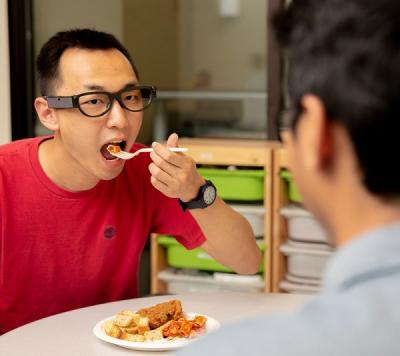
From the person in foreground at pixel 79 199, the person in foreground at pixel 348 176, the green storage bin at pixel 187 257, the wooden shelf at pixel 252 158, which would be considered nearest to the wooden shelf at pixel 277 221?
the wooden shelf at pixel 252 158

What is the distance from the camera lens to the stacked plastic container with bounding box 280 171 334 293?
113 inches

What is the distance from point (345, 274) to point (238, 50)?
4307 mm

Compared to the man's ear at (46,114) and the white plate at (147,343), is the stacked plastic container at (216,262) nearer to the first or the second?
the man's ear at (46,114)

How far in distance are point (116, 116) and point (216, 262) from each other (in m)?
1.34

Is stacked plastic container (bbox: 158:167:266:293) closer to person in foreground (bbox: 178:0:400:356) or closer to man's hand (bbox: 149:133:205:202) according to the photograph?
man's hand (bbox: 149:133:205:202)

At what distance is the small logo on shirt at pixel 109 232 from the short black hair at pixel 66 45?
0.38 m

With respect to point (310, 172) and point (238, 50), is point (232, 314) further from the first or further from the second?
point (238, 50)

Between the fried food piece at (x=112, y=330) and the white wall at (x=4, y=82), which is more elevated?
the white wall at (x=4, y=82)

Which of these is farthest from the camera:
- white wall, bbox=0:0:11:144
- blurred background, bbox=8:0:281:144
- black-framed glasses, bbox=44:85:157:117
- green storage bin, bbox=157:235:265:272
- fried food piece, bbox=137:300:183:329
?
blurred background, bbox=8:0:281:144

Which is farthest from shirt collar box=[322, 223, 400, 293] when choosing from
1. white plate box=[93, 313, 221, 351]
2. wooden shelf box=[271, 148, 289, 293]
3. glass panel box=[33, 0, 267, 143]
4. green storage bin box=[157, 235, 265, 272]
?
glass panel box=[33, 0, 267, 143]

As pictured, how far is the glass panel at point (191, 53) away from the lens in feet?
12.2

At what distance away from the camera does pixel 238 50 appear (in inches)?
190

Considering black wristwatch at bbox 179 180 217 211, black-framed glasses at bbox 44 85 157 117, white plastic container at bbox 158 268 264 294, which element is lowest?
white plastic container at bbox 158 268 264 294

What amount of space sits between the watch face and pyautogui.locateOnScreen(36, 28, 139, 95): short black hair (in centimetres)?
41
